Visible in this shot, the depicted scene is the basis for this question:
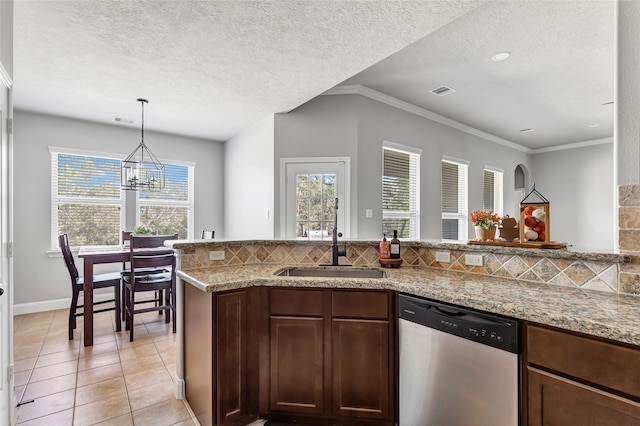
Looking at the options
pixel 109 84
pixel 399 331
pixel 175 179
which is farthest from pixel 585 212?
pixel 109 84

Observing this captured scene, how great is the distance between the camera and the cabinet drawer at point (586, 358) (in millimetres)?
1057

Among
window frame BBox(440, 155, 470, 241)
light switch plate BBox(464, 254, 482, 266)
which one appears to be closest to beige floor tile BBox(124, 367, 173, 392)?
light switch plate BBox(464, 254, 482, 266)

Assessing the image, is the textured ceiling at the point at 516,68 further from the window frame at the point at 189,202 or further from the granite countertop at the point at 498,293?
the window frame at the point at 189,202

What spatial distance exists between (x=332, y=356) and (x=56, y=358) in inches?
104

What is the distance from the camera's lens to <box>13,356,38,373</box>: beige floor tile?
262cm

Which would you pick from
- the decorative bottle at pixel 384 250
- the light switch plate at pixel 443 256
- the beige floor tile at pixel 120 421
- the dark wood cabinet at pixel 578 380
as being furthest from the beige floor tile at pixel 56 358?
the dark wood cabinet at pixel 578 380

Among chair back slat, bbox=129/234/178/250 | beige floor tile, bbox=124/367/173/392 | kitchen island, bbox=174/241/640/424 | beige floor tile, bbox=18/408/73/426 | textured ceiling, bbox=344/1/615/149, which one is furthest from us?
chair back slat, bbox=129/234/178/250

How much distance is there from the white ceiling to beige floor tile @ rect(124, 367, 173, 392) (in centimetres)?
258

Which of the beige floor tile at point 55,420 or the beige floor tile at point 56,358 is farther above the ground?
the beige floor tile at point 56,358

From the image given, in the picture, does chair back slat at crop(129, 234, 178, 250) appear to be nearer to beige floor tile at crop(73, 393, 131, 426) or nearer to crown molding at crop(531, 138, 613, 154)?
beige floor tile at crop(73, 393, 131, 426)

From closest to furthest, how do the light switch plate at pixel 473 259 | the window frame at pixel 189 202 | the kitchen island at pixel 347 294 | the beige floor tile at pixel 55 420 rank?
the kitchen island at pixel 347 294 < the beige floor tile at pixel 55 420 < the light switch plate at pixel 473 259 < the window frame at pixel 189 202

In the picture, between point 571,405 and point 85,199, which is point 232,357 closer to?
point 571,405

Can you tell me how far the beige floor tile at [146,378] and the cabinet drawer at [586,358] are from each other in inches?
96.3

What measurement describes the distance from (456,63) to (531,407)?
3.14 m
